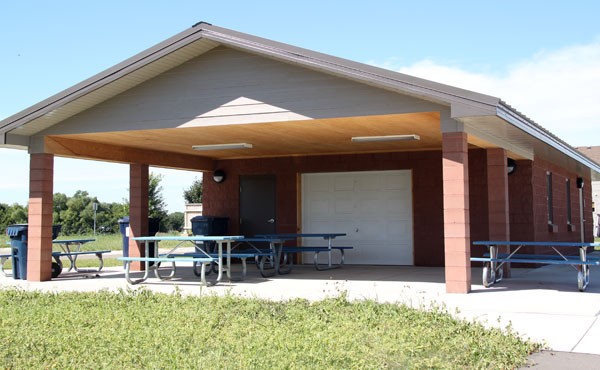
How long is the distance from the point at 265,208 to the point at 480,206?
5.52 meters

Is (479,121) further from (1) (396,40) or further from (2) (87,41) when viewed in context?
(2) (87,41)

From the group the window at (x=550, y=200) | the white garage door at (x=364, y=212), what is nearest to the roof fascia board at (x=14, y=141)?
the white garage door at (x=364, y=212)

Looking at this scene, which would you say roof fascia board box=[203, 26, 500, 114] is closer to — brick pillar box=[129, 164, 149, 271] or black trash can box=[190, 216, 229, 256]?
brick pillar box=[129, 164, 149, 271]

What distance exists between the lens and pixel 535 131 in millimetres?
11289

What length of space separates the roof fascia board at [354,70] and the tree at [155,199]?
32.5 meters

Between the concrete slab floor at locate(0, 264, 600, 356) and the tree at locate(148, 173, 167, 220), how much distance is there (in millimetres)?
27282

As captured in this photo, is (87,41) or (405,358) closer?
(405,358)

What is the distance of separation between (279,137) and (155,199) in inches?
1273

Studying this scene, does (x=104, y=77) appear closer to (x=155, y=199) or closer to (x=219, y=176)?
(x=219, y=176)

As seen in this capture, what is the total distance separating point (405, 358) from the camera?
536 centimetres

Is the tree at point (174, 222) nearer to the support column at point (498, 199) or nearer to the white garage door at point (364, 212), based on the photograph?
the white garage door at point (364, 212)

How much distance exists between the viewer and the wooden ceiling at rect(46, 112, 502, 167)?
35.1ft

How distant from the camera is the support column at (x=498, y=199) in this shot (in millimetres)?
12234

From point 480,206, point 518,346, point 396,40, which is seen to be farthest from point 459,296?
point 396,40
